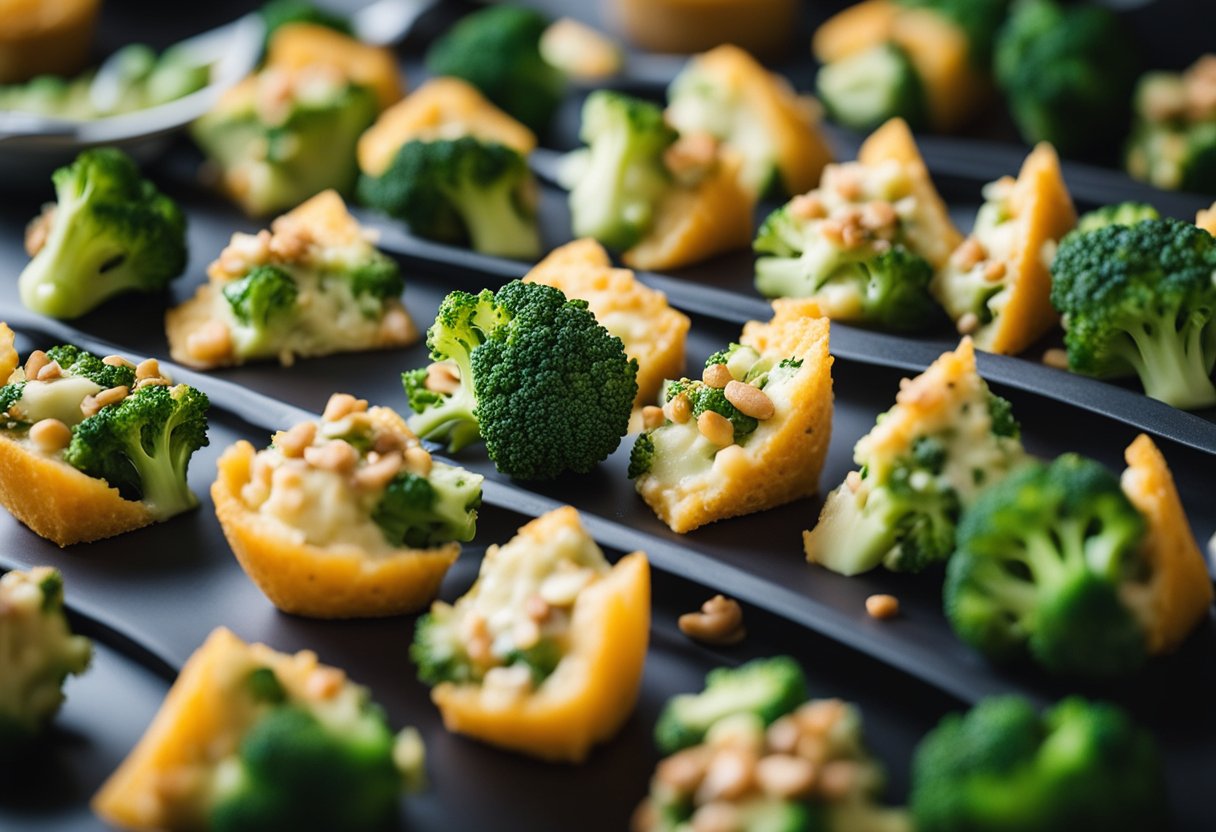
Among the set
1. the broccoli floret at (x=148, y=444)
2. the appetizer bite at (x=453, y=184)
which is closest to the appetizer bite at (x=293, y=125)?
the appetizer bite at (x=453, y=184)

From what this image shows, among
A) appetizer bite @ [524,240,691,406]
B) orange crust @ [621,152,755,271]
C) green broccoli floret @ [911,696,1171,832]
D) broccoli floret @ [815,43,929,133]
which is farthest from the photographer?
Answer: broccoli floret @ [815,43,929,133]

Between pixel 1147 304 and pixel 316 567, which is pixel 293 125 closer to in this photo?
pixel 316 567

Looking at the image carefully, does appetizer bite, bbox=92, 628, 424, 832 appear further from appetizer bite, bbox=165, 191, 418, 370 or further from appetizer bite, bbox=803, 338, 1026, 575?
appetizer bite, bbox=165, 191, 418, 370

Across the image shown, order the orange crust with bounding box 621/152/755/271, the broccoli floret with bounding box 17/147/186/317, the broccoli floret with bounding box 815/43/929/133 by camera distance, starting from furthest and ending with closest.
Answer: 1. the broccoli floret with bounding box 815/43/929/133
2. the orange crust with bounding box 621/152/755/271
3. the broccoli floret with bounding box 17/147/186/317

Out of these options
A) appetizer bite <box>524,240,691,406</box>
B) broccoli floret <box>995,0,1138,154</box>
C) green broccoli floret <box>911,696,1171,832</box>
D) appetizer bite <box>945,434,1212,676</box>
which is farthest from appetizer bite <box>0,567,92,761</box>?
broccoli floret <box>995,0,1138,154</box>

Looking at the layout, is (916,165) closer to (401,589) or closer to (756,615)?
(756,615)

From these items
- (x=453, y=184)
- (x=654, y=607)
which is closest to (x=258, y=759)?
(x=654, y=607)

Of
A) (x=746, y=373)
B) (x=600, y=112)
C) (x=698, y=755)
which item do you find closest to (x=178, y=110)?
(x=600, y=112)
